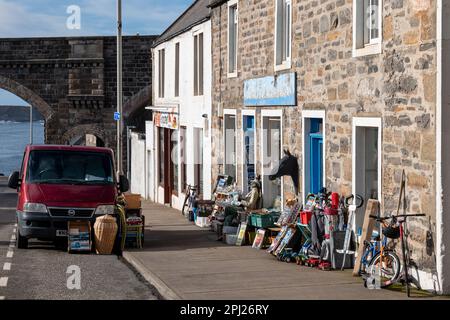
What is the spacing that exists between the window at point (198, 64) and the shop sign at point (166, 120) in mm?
2745

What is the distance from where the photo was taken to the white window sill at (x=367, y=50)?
13148mm

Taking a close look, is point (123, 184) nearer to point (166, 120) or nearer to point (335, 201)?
point (335, 201)

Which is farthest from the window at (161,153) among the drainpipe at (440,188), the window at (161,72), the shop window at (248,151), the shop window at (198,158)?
the drainpipe at (440,188)

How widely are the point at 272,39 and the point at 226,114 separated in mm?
4089

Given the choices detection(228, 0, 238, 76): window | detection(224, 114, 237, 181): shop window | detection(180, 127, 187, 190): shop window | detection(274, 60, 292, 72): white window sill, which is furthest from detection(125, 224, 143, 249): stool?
detection(180, 127, 187, 190): shop window

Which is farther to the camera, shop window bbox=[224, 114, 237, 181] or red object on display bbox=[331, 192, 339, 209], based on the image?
shop window bbox=[224, 114, 237, 181]

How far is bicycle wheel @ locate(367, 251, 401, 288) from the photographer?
1177cm

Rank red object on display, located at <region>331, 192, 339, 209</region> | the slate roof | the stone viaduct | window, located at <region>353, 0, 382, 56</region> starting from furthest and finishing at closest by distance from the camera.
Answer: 1. the stone viaduct
2. the slate roof
3. red object on display, located at <region>331, 192, 339, 209</region>
4. window, located at <region>353, 0, 382, 56</region>

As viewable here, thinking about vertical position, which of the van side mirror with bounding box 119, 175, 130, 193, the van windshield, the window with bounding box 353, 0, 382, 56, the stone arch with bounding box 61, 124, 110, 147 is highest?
the window with bounding box 353, 0, 382, 56

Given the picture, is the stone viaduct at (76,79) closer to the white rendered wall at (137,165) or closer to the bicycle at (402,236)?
the white rendered wall at (137,165)

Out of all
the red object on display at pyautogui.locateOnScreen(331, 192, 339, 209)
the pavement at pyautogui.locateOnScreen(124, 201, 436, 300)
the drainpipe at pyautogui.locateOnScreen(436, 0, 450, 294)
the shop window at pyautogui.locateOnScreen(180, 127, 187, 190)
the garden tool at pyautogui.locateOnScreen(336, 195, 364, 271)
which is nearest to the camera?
the drainpipe at pyautogui.locateOnScreen(436, 0, 450, 294)

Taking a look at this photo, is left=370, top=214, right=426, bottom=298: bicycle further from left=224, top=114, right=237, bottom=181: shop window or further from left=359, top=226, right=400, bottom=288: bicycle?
left=224, top=114, right=237, bottom=181: shop window

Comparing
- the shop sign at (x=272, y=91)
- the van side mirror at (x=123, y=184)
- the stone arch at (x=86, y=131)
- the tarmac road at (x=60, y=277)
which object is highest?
the shop sign at (x=272, y=91)

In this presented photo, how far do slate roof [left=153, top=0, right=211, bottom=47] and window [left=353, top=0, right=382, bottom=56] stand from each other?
1004cm
